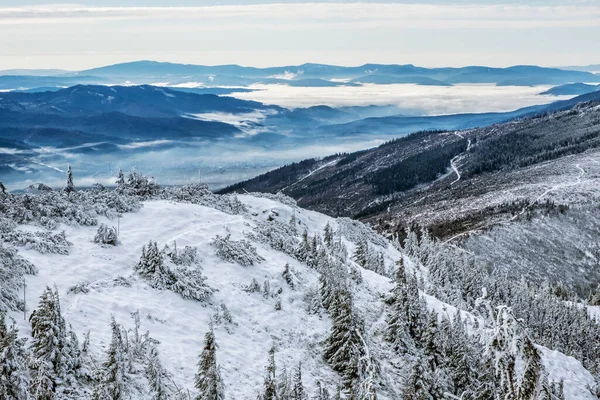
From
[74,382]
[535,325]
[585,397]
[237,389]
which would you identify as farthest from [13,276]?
[535,325]

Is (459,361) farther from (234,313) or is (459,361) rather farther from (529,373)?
(529,373)

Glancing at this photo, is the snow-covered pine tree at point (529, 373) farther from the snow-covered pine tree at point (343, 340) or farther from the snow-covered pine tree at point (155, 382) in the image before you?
the snow-covered pine tree at point (343, 340)

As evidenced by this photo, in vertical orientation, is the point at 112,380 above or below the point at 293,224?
above

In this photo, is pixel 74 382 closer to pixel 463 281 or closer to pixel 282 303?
pixel 282 303

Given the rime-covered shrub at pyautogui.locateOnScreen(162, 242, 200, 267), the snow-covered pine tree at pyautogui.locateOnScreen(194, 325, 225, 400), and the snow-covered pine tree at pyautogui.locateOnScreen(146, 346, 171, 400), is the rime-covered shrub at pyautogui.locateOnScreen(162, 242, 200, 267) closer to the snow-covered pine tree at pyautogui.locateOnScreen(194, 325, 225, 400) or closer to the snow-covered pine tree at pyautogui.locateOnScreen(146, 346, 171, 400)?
the snow-covered pine tree at pyautogui.locateOnScreen(146, 346, 171, 400)

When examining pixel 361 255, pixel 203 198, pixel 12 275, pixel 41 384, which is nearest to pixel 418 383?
pixel 41 384

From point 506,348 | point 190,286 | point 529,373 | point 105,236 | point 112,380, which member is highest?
point 506,348
